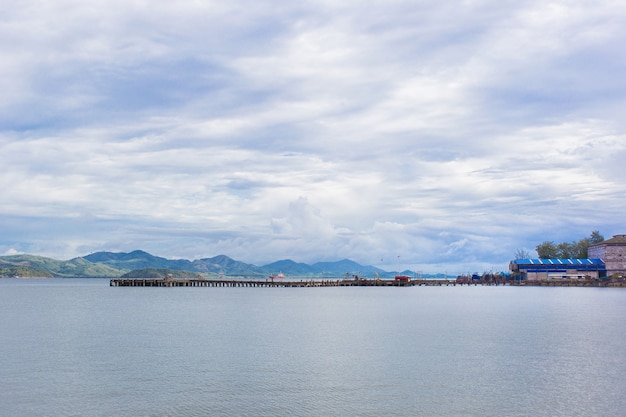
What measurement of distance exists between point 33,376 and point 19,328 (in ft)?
108

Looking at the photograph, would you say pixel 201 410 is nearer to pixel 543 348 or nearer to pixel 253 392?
pixel 253 392

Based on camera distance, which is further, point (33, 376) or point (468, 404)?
point (33, 376)

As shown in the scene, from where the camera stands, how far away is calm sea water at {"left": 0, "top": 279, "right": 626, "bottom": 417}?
31.7 metres

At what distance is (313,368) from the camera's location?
41375 mm

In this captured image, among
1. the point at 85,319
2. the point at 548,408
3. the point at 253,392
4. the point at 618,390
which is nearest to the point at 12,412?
the point at 253,392

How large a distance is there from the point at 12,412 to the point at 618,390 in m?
33.8

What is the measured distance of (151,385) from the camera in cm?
3600

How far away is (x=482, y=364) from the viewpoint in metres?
43.0

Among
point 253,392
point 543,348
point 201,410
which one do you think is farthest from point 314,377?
point 543,348

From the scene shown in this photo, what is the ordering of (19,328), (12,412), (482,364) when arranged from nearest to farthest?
(12,412) → (482,364) → (19,328)

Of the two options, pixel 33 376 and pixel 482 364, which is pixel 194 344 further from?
pixel 482 364

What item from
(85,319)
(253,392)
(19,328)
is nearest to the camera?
(253,392)

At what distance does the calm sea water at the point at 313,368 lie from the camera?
31.7 m

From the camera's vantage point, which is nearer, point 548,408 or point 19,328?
point 548,408
